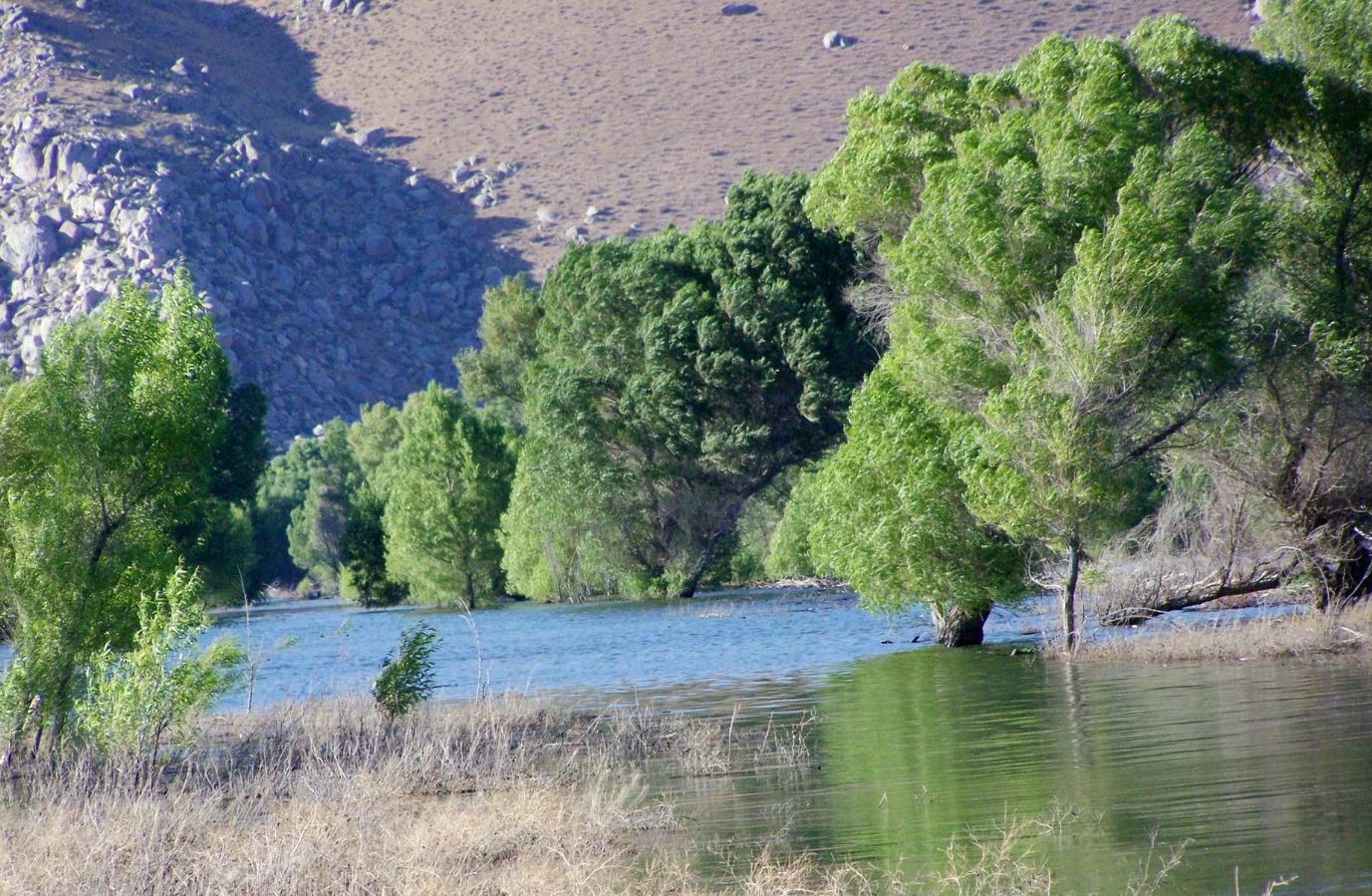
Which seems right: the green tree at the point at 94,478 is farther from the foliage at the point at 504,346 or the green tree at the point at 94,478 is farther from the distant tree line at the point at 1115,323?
the foliage at the point at 504,346

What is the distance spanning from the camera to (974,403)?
30516 millimetres

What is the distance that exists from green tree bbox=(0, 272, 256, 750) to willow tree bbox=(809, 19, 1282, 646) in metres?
14.1

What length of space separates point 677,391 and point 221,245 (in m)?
115

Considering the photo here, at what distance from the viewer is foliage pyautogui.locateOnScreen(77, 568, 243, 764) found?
18203 mm

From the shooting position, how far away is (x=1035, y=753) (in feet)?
59.2

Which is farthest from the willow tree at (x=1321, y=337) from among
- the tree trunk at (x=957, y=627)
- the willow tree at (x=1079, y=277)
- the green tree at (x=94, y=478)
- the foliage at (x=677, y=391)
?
the foliage at (x=677, y=391)

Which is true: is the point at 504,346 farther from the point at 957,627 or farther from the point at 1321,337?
the point at 1321,337

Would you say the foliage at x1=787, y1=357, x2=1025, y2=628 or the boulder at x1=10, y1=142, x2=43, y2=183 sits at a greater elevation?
the boulder at x1=10, y1=142, x2=43, y2=183

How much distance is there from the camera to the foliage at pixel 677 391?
2238 inches

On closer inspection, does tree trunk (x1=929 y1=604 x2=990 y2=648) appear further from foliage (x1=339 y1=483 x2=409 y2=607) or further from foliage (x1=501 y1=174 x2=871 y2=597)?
foliage (x1=339 y1=483 x2=409 y2=607)

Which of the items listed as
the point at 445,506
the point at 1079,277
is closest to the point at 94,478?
the point at 1079,277

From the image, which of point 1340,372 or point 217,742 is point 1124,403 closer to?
point 1340,372

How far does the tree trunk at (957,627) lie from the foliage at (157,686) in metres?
18.8

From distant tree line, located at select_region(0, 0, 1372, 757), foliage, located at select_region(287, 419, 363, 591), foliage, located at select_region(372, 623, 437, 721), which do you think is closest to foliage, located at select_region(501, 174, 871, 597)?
distant tree line, located at select_region(0, 0, 1372, 757)
